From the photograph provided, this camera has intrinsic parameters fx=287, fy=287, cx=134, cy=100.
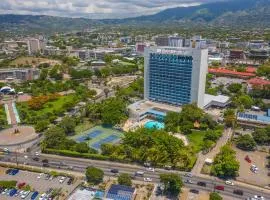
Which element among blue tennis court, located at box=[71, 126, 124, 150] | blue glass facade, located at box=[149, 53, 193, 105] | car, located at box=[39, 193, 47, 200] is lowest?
car, located at box=[39, 193, 47, 200]

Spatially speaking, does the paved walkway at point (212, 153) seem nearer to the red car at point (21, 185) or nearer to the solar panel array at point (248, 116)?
the solar panel array at point (248, 116)

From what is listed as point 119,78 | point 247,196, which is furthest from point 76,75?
point 247,196

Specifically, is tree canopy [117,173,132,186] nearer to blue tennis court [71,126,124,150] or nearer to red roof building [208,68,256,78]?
blue tennis court [71,126,124,150]

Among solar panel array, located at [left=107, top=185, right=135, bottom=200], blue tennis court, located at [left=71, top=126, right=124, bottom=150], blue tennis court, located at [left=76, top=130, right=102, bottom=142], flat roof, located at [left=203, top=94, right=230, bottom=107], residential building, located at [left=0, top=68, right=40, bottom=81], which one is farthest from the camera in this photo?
residential building, located at [left=0, top=68, right=40, bottom=81]

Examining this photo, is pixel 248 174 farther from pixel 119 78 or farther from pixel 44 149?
pixel 119 78

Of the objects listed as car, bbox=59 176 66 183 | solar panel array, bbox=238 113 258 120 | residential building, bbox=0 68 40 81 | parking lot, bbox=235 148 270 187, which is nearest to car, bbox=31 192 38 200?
car, bbox=59 176 66 183

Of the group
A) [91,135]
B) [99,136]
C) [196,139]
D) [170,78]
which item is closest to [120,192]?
[99,136]
